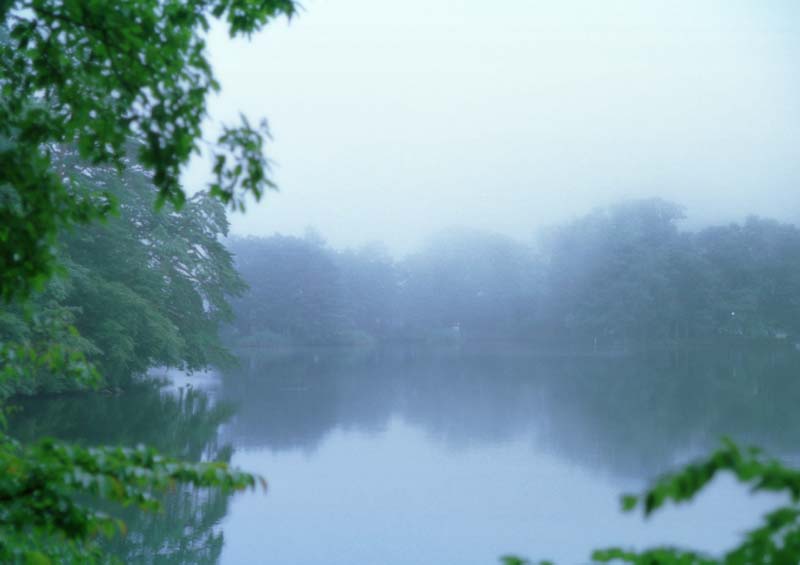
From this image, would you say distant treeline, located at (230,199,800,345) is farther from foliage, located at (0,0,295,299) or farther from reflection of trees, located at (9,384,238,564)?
foliage, located at (0,0,295,299)

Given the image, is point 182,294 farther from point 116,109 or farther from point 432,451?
point 116,109

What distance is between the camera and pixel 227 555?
9.15 m

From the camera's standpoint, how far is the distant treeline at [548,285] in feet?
174

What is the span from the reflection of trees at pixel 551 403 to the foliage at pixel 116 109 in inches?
420

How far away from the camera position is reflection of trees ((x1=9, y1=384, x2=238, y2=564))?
29.7 ft

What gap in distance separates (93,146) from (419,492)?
1031 cm

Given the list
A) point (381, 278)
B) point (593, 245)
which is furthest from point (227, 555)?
point (381, 278)

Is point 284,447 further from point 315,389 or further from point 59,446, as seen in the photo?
point 59,446

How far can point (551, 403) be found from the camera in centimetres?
2308

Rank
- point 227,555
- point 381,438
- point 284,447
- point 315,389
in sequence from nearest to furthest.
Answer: point 227,555
point 284,447
point 381,438
point 315,389

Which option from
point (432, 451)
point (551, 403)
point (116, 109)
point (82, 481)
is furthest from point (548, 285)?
point (82, 481)

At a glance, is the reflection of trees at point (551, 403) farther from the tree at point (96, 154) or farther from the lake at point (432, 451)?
the tree at point (96, 154)

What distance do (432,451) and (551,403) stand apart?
7.59 meters

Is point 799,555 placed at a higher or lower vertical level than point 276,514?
higher
